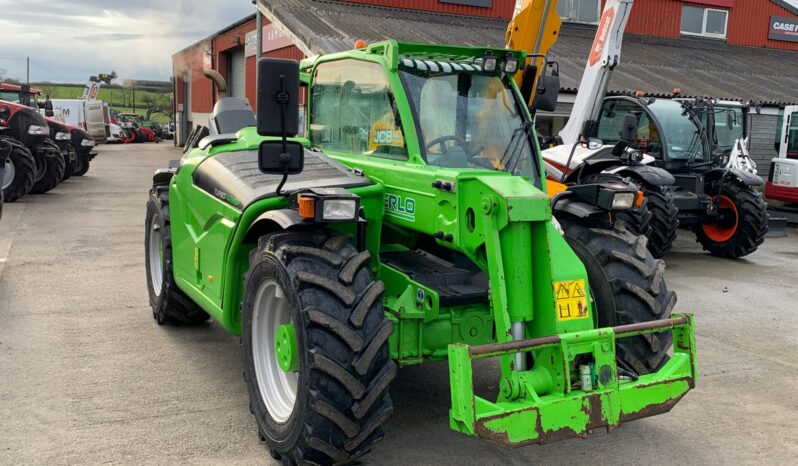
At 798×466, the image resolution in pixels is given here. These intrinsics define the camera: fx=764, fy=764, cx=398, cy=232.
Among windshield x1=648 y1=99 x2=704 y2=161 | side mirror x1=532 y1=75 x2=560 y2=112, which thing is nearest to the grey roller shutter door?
windshield x1=648 y1=99 x2=704 y2=161

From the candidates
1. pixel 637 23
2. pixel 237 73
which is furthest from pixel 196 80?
pixel 637 23

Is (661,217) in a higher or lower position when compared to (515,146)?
lower

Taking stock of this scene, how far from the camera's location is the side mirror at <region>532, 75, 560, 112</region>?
5215 millimetres

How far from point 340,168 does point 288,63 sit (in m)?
1.09

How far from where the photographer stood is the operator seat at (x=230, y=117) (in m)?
6.59

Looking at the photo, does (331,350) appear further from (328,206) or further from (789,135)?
(789,135)

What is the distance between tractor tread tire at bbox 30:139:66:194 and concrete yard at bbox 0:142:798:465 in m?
7.73

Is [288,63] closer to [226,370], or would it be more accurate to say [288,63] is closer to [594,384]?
[594,384]

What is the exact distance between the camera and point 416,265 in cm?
452

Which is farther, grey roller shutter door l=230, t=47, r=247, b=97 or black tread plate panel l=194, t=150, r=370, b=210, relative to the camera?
grey roller shutter door l=230, t=47, r=247, b=97

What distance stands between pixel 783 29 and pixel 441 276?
2674 centimetres

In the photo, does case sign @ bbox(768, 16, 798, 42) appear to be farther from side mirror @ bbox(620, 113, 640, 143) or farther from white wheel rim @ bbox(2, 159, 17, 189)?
white wheel rim @ bbox(2, 159, 17, 189)

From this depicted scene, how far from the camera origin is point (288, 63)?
11.7 feet

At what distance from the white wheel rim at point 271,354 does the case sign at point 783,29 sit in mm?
26770
